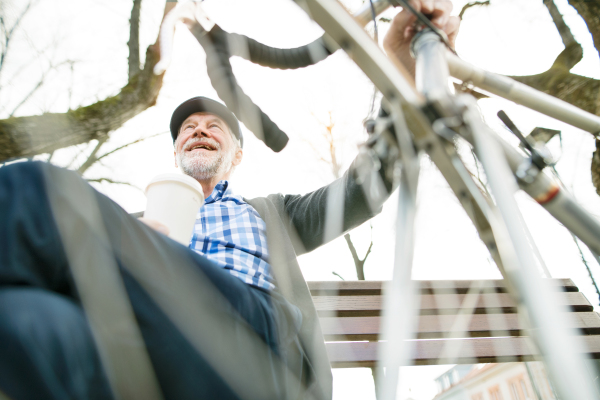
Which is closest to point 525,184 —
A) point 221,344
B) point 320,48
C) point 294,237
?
point 320,48

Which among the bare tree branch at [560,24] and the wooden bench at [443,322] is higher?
the bare tree branch at [560,24]

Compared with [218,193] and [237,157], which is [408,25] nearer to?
[218,193]

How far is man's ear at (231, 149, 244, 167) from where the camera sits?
5.77 feet

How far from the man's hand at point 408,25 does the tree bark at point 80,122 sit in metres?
2.09

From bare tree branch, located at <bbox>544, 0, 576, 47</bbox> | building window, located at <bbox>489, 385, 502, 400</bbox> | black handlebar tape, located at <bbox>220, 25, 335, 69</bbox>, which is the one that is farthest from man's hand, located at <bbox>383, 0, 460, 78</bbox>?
building window, located at <bbox>489, 385, 502, 400</bbox>

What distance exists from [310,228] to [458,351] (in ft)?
2.56

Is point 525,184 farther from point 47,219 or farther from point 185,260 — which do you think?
point 47,219

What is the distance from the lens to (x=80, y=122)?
2.91 m

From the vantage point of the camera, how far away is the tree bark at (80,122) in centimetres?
246

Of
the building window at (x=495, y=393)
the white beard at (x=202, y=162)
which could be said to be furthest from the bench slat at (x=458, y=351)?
the building window at (x=495, y=393)

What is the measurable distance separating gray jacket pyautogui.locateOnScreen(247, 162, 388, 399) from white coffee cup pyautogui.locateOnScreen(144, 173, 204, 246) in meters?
0.38

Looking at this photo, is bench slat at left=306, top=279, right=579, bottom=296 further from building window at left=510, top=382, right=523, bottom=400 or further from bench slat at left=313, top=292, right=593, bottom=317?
building window at left=510, top=382, right=523, bottom=400

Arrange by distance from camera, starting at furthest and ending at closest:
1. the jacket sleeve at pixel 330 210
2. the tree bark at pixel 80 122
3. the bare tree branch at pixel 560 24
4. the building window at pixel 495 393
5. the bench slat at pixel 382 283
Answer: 1. the building window at pixel 495 393
2. the bare tree branch at pixel 560 24
3. the tree bark at pixel 80 122
4. the bench slat at pixel 382 283
5. the jacket sleeve at pixel 330 210

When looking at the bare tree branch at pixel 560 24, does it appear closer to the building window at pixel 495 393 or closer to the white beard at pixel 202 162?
the white beard at pixel 202 162
